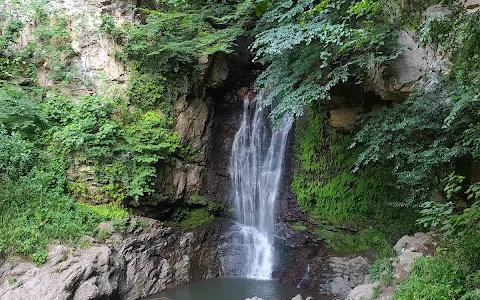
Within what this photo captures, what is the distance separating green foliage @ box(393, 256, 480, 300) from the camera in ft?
13.8

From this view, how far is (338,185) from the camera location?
10.0 m

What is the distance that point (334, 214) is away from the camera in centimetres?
985

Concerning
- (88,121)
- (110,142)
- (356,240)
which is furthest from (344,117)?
(88,121)

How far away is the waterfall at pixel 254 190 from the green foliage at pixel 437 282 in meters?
5.44

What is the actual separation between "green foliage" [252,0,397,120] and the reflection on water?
4.43 meters

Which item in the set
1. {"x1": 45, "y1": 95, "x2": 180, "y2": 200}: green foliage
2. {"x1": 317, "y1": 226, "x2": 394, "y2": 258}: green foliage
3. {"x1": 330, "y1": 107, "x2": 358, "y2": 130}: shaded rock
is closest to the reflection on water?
{"x1": 317, "y1": 226, "x2": 394, "y2": 258}: green foliage

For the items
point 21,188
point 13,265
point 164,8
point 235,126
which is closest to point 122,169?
point 21,188

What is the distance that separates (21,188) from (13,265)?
177 cm

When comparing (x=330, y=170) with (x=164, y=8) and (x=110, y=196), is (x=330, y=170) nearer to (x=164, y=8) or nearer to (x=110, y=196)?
(x=110, y=196)

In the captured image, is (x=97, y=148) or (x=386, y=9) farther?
(x=97, y=148)

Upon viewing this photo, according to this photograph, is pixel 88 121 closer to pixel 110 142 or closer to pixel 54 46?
pixel 110 142

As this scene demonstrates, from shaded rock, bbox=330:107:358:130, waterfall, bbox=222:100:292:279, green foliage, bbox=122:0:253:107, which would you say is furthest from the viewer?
waterfall, bbox=222:100:292:279

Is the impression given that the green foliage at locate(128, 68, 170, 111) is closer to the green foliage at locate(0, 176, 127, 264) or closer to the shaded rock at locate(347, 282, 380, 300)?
the green foliage at locate(0, 176, 127, 264)

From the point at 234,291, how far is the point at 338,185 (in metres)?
4.08
